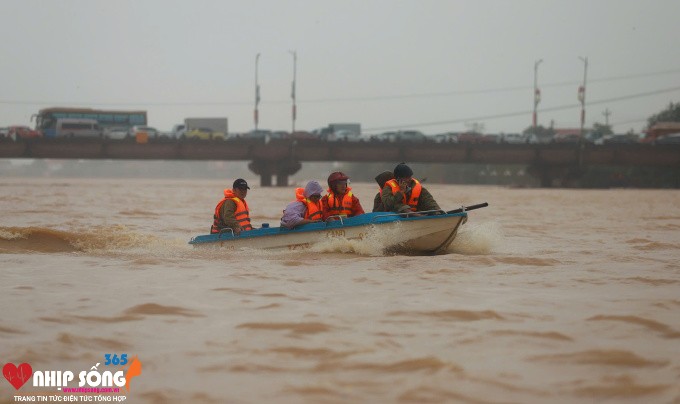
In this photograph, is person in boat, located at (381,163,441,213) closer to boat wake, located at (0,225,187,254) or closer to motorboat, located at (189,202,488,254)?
motorboat, located at (189,202,488,254)

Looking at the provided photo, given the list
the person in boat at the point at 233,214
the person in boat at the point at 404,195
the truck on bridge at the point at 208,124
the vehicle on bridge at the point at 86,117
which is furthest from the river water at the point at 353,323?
the truck on bridge at the point at 208,124

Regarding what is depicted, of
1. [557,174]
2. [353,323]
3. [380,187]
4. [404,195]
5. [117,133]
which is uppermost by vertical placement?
[117,133]

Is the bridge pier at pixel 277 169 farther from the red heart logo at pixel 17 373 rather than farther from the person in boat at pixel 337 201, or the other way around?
the red heart logo at pixel 17 373

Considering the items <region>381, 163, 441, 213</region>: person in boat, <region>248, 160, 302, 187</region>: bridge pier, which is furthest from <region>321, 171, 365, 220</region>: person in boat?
<region>248, 160, 302, 187</region>: bridge pier

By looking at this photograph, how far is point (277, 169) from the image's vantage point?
245 feet

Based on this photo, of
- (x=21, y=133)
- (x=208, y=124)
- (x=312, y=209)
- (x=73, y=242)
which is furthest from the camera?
(x=208, y=124)

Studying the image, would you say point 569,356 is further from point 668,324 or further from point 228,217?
point 228,217

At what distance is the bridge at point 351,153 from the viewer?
226 ft

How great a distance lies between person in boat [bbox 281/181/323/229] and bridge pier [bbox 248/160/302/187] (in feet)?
197

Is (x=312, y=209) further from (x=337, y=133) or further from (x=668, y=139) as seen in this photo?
(x=337, y=133)

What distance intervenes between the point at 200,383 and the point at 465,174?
110 metres

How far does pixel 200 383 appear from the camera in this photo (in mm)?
5676

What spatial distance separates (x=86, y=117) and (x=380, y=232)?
6473cm

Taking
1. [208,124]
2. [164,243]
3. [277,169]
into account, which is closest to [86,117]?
[208,124]
